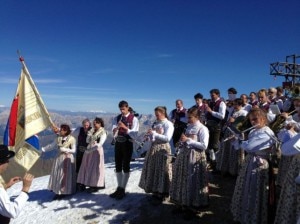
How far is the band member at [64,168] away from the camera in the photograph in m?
9.06

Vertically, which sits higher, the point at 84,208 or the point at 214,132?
the point at 214,132

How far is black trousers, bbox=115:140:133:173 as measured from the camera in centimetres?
837

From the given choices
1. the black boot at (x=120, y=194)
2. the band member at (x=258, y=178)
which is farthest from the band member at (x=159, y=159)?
the band member at (x=258, y=178)

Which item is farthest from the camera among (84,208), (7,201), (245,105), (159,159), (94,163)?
(245,105)

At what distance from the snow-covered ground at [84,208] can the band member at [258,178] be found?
300cm

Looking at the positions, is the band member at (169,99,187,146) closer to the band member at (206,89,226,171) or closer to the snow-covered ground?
the band member at (206,89,226,171)

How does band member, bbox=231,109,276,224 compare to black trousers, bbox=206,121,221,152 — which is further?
black trousers, bbox=206,121,221,152

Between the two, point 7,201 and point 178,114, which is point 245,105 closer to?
point 178,114

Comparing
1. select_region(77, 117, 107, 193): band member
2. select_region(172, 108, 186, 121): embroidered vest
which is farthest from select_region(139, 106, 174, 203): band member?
select_region(172, 108, 186, 121): embroidered vest

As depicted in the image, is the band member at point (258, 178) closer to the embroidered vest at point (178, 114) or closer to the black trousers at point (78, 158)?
the embroidered vest at point (178, 114)

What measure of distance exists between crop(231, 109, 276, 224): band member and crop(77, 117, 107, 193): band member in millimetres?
4690

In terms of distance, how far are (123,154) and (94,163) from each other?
1.19 metres

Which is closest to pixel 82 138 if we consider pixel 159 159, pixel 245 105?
pixel 159 159

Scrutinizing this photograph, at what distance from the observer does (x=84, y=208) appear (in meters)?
8.23
